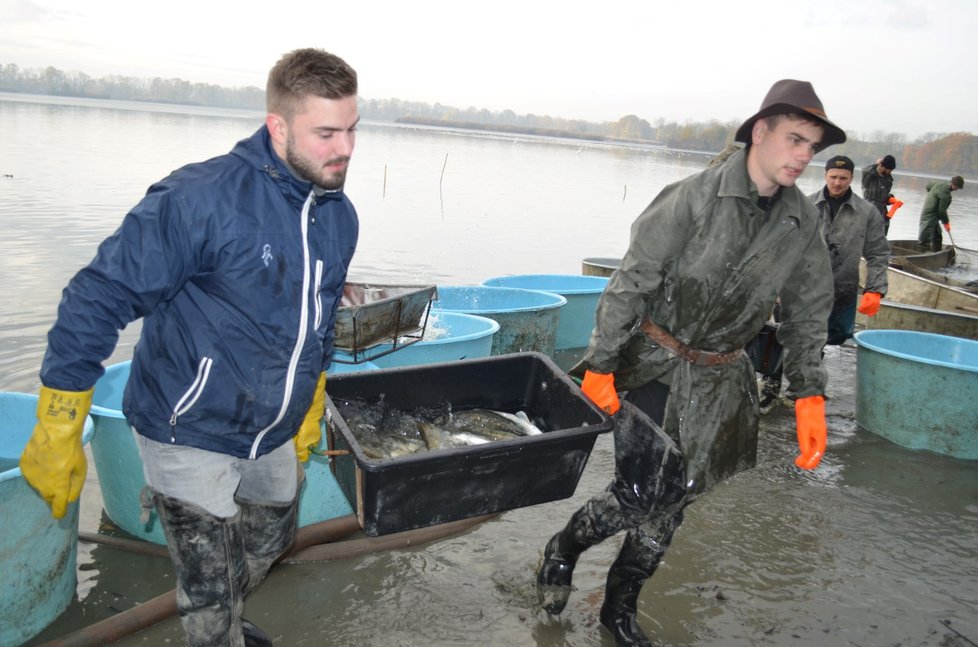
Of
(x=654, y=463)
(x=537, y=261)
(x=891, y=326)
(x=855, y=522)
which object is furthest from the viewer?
(x=537, y=261)

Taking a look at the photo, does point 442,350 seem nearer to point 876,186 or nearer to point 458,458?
point 458,458

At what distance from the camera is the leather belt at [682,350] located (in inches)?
120

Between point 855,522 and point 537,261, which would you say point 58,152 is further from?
point 855,522

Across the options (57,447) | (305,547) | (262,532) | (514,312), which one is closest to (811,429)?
(262,532)

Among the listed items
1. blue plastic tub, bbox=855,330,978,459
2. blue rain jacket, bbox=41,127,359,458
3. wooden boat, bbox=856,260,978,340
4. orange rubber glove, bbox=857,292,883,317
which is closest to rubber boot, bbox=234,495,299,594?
blue rain jacket, bbox=41,127,359,458

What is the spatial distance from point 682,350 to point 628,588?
1.11 metres

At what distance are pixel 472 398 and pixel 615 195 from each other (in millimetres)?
28348

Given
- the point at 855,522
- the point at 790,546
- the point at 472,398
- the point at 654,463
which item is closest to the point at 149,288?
the point at 472,398

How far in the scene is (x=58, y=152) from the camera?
23.6 metres

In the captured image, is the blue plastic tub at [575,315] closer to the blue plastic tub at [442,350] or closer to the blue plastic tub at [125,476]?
the blue plastic tub at [442,350]

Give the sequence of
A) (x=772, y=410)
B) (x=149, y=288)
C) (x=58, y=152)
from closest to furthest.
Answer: (x=149, y=288)
(x=772, y=410)
(x=58, y=152)

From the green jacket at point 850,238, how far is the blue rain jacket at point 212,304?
5.21 metres

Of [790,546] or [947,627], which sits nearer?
[947,627]

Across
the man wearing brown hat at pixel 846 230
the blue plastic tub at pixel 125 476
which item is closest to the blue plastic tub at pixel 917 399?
the man wearing brown hat at pixel 846 230
